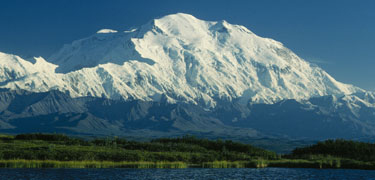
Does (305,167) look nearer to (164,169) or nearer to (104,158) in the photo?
(164,169)

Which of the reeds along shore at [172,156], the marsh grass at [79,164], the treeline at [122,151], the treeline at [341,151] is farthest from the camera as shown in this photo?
the treeline at [341,151]

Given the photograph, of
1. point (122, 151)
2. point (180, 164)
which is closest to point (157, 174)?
point (180, 164)

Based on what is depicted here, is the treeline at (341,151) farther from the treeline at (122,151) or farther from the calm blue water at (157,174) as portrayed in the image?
the calm blue water at (157,174)

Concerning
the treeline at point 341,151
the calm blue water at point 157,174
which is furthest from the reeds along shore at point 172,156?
the calm blue water at point 157,174

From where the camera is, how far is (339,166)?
5960 inches

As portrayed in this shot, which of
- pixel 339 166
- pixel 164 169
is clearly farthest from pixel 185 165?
pixel 339 166

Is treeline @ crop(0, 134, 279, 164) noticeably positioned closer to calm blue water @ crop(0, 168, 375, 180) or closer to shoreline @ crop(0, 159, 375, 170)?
shoreline @ crop(0, 159, 375, 170)

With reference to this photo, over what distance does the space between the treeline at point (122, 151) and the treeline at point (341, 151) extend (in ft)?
47.4

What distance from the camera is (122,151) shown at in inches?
6270

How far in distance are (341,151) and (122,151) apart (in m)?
70.1

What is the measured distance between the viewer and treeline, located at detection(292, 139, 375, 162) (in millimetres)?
174875

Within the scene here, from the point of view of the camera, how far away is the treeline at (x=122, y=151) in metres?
144

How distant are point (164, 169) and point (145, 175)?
19.2 m

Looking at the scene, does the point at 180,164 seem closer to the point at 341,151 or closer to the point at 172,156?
the point at 172,156
